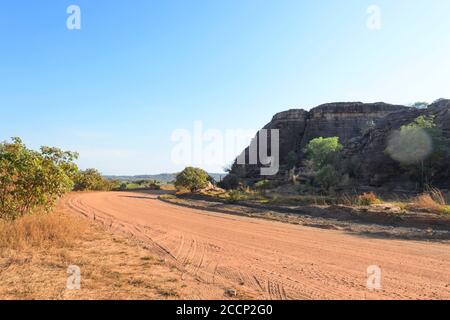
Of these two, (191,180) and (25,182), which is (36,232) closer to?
(25,182)

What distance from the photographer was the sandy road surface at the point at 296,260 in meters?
5.57

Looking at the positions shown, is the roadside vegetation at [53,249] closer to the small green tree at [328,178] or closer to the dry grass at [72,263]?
the dry grass at [72,263]

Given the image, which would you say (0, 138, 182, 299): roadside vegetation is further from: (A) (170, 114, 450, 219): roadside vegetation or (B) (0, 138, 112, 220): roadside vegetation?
(A) (170, 114, 450, 219): roadside vegetation

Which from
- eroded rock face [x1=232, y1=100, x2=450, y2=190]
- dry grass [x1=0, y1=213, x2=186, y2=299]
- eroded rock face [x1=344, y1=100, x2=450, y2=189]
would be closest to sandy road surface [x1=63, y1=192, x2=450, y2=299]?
dry grass [x1=0, y1=213, x2=186, y2=299]

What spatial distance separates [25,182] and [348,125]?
186 feet

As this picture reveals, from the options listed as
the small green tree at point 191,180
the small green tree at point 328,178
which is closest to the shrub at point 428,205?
the small green tree at point 328,178

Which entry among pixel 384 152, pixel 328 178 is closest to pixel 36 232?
pixel 328 178

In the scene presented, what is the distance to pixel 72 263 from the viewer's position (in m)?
7.06

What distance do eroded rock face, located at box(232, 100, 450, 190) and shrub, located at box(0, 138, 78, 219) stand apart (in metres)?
31.4

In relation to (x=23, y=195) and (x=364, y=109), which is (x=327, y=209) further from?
(x=364, y=109)

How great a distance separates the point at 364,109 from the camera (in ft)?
200

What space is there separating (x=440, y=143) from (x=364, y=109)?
34.6 metres

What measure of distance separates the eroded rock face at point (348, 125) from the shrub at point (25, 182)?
31.4 m

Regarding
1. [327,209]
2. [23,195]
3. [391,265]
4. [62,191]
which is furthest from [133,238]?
[327,209]
